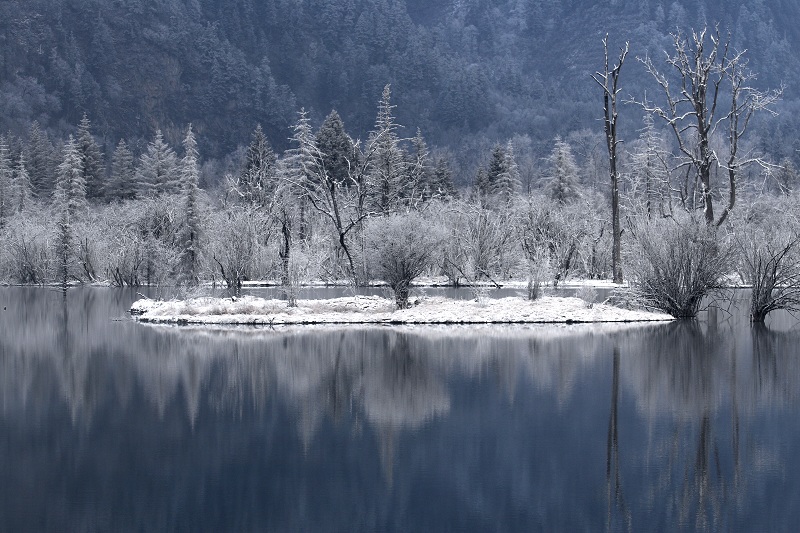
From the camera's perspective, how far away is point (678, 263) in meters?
28.8

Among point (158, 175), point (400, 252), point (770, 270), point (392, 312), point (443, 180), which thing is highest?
point (158, 175)

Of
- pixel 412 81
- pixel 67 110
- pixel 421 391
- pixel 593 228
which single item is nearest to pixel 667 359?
pixel 421 391

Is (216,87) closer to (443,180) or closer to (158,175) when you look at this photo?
(158,175)

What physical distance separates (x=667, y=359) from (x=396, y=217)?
12.8 m

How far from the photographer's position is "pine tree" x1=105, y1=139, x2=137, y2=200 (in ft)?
284

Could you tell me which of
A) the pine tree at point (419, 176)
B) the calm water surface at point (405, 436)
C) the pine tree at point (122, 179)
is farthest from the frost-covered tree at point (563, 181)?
the calm water surface at point (405, 436)

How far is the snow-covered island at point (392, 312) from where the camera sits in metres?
28.8

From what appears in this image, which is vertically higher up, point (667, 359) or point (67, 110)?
point (67, 110)

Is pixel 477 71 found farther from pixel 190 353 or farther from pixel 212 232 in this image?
pixel 190 353

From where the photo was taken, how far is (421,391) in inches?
664

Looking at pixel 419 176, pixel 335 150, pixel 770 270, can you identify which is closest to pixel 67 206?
pixel 335 150

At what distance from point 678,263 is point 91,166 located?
240ft

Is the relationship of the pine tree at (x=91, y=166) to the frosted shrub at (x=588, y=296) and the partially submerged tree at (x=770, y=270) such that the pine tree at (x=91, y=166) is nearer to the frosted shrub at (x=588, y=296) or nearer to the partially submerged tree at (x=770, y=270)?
the frosted shrub at (x=588, y=296)

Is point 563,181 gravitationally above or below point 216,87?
below
